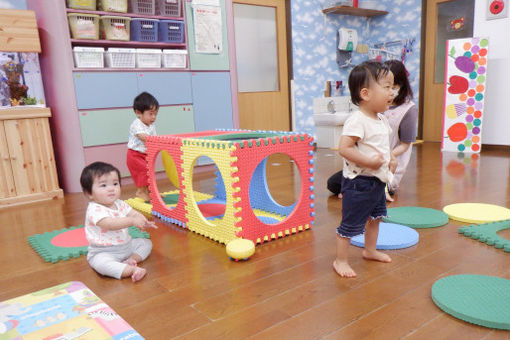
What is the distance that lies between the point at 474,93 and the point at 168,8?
11.7 feet

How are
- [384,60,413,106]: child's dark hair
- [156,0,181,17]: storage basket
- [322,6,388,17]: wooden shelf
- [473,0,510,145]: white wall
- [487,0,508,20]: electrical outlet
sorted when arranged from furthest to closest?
[322,6,388,17]: wooden shelf
[473,0,510,145]: white wall
[487,0,508,20]: electrical outlet
[156,0,181,17]: storage basket
[384,60,413,106]: child's dark hair

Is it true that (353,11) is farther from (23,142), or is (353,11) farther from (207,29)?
(23,142)

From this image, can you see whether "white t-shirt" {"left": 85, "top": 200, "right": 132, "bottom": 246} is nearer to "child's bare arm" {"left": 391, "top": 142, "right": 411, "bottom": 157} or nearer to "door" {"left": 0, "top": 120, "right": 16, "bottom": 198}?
"child's bare arm" {"left": 391, "top": 142, "right": 411, "bottom": 157}

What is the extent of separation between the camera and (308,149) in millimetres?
2154

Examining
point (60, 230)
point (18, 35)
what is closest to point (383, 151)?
point (60, 230)

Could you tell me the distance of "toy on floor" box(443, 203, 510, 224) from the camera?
216cm

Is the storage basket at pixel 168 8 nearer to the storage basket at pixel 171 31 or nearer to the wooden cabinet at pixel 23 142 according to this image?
the storage basket at pixel 171 31

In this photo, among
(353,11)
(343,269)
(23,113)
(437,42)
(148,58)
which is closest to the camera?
(343,269)

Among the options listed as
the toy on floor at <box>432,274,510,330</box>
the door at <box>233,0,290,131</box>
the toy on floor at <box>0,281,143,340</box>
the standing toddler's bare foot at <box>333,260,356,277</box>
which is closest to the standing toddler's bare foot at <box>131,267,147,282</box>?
the toy on floor at <box>0,281,143,340</box>

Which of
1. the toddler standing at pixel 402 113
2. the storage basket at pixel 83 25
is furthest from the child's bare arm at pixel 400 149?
the storage basket at pixel 83 25

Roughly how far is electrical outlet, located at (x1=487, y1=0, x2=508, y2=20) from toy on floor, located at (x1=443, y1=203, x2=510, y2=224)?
3.18m

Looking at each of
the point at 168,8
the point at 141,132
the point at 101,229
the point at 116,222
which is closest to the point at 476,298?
the point at 116,222

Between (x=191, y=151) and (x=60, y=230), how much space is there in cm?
101

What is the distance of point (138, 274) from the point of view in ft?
5.44
